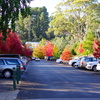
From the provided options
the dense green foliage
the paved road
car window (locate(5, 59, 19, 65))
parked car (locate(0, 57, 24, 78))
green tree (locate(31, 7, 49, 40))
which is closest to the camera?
the paved road

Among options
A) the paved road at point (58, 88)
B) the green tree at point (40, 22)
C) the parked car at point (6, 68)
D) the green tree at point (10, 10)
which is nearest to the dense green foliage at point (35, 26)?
the green tree at point (40, 22)

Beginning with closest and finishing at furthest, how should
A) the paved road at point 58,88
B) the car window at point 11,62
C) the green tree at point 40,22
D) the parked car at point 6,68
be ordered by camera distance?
1. the paved road at point 58,88
2. the parked car at point 6,68
3. the car window at point 11,62
4. the green tree at point 40,22

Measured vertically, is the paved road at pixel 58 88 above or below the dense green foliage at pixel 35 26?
below

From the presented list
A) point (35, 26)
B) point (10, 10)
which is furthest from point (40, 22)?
point (10, 10)

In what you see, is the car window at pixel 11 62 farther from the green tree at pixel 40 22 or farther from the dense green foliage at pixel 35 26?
the green tree at pixel 40 22

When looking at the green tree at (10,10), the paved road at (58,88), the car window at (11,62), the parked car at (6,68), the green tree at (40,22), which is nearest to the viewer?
the paved road at (58,88)

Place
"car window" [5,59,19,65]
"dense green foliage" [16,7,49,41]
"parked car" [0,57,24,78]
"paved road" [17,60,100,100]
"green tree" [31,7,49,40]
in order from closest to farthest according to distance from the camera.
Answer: "paved road" [17,60,100,100]
"parked car" [0,57,24,78]
"car window" [5,59,19,65]
"dense green foliage" [16,7,49,41]
"green tree" [31,7,49,40]

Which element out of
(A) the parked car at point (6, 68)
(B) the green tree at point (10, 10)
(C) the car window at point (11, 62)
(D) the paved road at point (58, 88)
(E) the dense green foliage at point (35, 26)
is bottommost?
(D) the paved road at point (58, 88)

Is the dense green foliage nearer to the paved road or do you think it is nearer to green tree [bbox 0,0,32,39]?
the paved road

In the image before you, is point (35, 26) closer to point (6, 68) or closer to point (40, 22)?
point (40, 22)

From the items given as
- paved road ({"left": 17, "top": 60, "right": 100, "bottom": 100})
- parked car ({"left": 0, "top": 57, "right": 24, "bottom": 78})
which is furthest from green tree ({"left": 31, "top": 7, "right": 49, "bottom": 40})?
paved road ({"left": 17, "top": 60, "right": 100, "bottom": 100})

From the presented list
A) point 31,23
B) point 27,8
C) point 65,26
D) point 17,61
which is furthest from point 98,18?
point 31,23

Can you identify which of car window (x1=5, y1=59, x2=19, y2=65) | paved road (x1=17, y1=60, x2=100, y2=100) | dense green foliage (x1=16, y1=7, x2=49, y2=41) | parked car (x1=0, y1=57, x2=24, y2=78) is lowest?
paved road (x1=17, y1=60, x2=100, y2=100)

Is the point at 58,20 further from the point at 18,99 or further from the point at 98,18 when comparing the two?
the point at 18,99
